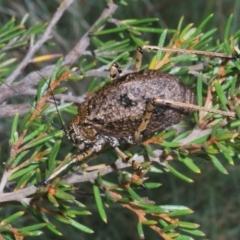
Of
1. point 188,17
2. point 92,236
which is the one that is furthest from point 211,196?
point 188,17

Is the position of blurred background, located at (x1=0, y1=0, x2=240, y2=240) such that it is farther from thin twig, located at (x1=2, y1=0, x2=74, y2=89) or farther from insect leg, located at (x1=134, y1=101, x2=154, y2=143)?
insect leg, located at (x1=134, y1=101, x2=154, y2=143)

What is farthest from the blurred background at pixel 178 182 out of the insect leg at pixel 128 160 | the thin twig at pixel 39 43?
the insect leg at pixel 128 160

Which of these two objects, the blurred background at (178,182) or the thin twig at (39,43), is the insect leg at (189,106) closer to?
the thin twig at (39,43)

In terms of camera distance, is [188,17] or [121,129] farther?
[188,17]

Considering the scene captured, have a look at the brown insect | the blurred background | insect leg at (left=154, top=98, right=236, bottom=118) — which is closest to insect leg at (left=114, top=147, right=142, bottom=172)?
the brown insect

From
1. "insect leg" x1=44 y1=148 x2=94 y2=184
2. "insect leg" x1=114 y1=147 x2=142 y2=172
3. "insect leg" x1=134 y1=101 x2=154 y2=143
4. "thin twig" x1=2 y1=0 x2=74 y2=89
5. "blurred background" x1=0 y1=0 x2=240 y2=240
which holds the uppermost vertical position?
"thin twig" x1=2 y1=0 x2=74 y2=89

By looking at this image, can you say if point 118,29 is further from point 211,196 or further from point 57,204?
point 211,196
